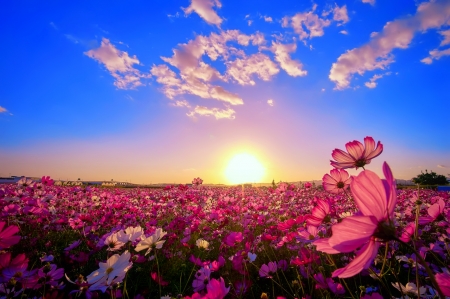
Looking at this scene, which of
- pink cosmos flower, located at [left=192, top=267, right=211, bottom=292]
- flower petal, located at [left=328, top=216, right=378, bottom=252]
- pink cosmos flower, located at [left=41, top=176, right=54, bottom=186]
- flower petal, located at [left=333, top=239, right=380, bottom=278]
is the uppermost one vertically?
pink cosmos flower, located at [left=41, top=176, right=54, bottom=186]

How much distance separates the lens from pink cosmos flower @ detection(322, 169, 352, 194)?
5.05 feet

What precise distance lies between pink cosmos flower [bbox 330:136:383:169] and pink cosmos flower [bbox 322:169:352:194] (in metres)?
0.28

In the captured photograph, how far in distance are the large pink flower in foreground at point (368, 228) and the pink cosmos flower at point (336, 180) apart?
3.40ft

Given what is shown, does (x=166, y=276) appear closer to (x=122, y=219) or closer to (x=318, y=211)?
(x=122, y=219)

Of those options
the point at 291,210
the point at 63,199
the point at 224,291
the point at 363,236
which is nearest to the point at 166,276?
the point at 224,291

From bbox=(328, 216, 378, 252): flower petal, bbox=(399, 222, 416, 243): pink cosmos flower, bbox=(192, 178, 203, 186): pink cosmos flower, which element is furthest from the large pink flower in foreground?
bbox=(192, 178, 203, 186): pink cosmos flower

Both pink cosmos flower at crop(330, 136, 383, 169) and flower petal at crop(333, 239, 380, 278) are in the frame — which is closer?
flower petal at crop(333, 239, 380, 278)

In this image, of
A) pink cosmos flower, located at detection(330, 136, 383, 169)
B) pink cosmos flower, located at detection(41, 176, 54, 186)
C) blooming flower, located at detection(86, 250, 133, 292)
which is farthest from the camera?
pink cosmos flower, located at detection(41, 176, 54, 186)

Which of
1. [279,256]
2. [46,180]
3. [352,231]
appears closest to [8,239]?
[352,231]

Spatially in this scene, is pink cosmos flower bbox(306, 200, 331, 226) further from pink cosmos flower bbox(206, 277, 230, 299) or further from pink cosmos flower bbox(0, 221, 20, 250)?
pink cosmos flower bbox(0, 221, 20, 250)

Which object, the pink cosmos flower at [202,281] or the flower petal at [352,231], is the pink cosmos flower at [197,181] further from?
the flower petal at [352,231]

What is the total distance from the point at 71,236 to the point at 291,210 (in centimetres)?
393

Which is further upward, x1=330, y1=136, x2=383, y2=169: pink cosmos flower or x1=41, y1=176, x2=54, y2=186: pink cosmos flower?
x1=330, y1=136, x2=383, y2=169: pink cosmos flower

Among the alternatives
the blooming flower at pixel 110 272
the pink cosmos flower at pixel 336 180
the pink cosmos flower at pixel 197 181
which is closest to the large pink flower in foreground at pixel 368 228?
the blooming flower at pixel 110 272
